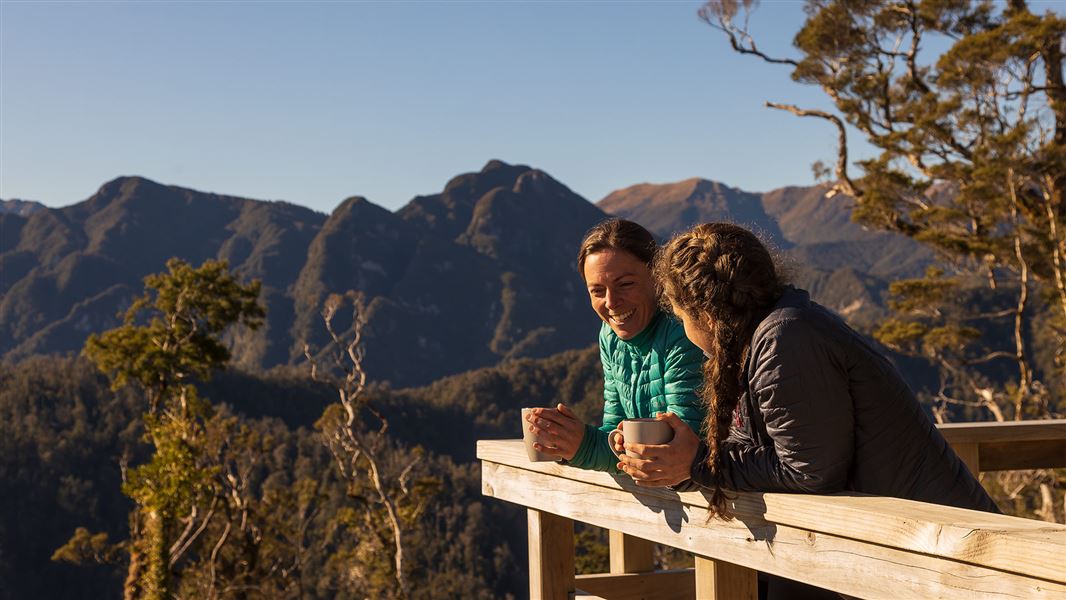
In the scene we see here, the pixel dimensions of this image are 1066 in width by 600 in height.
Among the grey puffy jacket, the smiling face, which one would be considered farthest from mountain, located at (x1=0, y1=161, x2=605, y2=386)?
the grey puffy jacket

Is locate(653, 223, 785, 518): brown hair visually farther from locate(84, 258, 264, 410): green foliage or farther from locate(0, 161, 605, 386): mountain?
locate(0, 161, 605, 386): mountain

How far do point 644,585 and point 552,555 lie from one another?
374 mm

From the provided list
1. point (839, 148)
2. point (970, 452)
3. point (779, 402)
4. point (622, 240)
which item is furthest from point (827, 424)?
point (839, 148)

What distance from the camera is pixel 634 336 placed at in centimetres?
206

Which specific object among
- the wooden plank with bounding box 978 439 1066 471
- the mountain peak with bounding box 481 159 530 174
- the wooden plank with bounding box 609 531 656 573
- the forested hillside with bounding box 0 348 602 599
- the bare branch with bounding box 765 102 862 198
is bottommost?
the forested hillside with bounding box 0 348 602 599

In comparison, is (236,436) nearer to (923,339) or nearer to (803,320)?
(923,339)

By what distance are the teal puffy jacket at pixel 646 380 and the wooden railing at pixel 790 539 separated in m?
0.05

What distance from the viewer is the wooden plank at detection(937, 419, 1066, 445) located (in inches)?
100

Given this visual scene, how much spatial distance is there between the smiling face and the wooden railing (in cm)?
32

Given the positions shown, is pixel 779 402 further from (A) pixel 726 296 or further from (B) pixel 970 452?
(B) pixel 970 452

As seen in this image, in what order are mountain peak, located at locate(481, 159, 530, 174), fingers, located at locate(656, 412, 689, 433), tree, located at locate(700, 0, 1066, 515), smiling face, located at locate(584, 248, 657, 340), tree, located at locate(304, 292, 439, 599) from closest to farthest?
fingers, located at locate(656, 412, 689, 433) → smiling face, located at locate(584, 248, 657, 340) → tree, located at locate(700, 0, 1066, 515) → tree, located at locate(304, 292, 439, 599) → mountain peak, located at locate(481, 159, 530, 174)

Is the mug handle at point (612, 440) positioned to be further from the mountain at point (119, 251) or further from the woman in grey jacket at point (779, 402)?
the mountain at point (119, 251)

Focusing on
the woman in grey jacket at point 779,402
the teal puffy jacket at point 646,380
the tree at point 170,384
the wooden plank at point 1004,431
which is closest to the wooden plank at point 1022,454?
the wooden plank at point 1004,431

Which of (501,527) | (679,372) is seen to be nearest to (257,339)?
(501,527)
